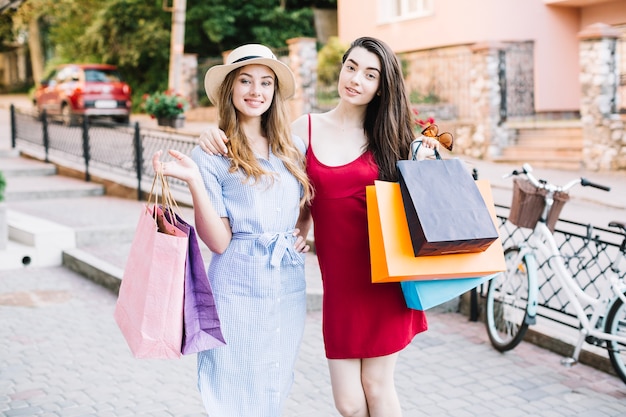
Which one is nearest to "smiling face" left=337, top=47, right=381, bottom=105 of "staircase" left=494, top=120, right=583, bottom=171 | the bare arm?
the bare arm

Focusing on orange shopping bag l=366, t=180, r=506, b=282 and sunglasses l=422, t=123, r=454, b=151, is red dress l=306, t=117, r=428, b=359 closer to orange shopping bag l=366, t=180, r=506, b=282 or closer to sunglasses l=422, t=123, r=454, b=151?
orange shopping bag l=366, t=180, r=506, b=282

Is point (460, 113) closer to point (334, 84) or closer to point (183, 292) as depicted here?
point (334, 84)

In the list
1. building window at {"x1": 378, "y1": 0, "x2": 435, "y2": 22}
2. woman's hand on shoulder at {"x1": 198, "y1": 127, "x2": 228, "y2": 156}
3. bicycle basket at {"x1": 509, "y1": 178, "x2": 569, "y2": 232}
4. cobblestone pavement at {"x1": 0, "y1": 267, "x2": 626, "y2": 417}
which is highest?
building window at {"x1": 378, "y1": 0, "x2": 435, "y2": 22}

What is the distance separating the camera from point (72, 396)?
4945 millimetres

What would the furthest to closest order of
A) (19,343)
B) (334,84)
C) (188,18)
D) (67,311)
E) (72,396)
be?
1. (188,18)
2. (334,84)
3. (67,311)
4. (19,343)
5. (72,396)

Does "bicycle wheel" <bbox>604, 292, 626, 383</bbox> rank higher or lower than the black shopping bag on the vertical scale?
lower

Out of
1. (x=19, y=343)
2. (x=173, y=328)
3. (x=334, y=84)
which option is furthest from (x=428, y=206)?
(x=334, y=84)

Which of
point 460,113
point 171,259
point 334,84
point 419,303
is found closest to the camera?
point 171,259

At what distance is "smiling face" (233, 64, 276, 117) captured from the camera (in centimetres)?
313

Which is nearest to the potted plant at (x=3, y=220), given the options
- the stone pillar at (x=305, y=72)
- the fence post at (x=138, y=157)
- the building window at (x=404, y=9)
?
the fence post at (x=138, y=157)

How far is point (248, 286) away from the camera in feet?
10.2

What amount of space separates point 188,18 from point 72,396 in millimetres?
24203

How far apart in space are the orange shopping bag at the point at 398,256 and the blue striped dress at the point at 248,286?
0.34 m

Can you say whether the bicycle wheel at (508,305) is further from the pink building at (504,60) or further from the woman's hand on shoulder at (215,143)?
the pink building at (504,60)
